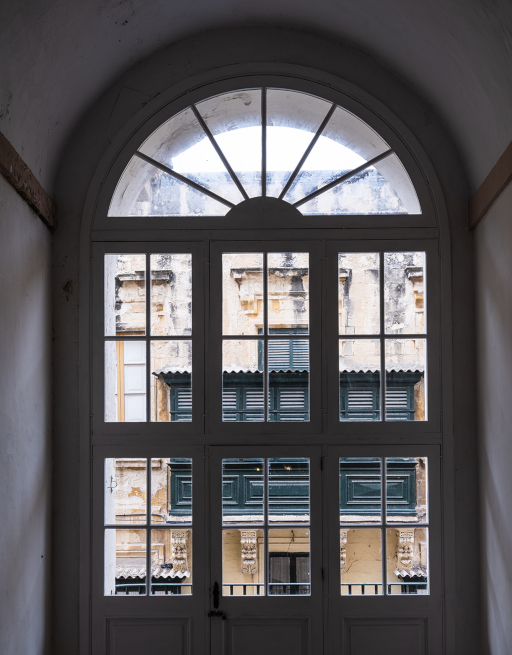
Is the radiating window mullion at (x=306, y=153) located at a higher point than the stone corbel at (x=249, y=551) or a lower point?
higher

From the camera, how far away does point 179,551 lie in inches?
131

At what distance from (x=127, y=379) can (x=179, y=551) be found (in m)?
1.04

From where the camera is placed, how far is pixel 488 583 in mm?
3102

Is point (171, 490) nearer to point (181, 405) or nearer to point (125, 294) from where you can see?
point (181, 405)

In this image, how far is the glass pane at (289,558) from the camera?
3324 millimetres

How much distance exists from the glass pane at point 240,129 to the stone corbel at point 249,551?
1.97m

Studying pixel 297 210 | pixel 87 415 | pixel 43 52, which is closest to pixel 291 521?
pixel 87 415

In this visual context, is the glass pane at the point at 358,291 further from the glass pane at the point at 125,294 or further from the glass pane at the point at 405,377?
the glass pane at the point at 125,294

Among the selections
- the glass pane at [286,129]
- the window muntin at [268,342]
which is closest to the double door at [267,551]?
the window muntin at [268,342]

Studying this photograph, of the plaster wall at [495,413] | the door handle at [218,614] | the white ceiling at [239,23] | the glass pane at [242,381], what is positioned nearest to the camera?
the white ceiling at [239,23]

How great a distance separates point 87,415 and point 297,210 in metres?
1.71

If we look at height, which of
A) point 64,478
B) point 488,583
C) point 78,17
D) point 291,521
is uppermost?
point 78,17

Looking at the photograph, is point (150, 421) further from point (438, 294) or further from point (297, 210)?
point (438, 294)

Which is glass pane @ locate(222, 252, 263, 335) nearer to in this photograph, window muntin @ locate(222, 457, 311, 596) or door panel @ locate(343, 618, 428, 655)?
window muntin @ locate(222, 457, 311, 596)
